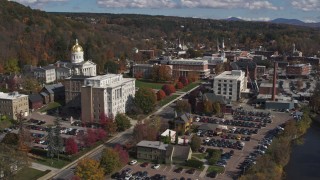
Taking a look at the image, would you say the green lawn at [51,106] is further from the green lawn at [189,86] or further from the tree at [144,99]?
the green lawn at [189,86]

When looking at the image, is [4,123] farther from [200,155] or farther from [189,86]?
[189,86]

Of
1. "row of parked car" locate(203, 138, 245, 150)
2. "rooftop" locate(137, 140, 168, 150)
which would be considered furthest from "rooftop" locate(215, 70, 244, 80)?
"rooftop" locate(137, 140, 168, 150)

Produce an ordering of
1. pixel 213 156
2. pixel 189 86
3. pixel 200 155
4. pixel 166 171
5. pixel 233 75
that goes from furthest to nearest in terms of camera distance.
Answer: pixel 189 86 < pixel 233 75 < pixel 200 155 < pixel 213 156 < pixel 166 171

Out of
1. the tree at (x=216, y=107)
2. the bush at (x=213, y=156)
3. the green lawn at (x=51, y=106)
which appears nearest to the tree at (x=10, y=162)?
the bush at (x=213, y=156)

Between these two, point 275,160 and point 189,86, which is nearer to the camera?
point 275,160

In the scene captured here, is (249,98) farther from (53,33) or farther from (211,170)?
A: (53,33)

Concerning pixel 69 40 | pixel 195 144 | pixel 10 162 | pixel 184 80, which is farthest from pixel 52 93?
pixel 69 40

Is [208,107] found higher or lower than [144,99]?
lower
